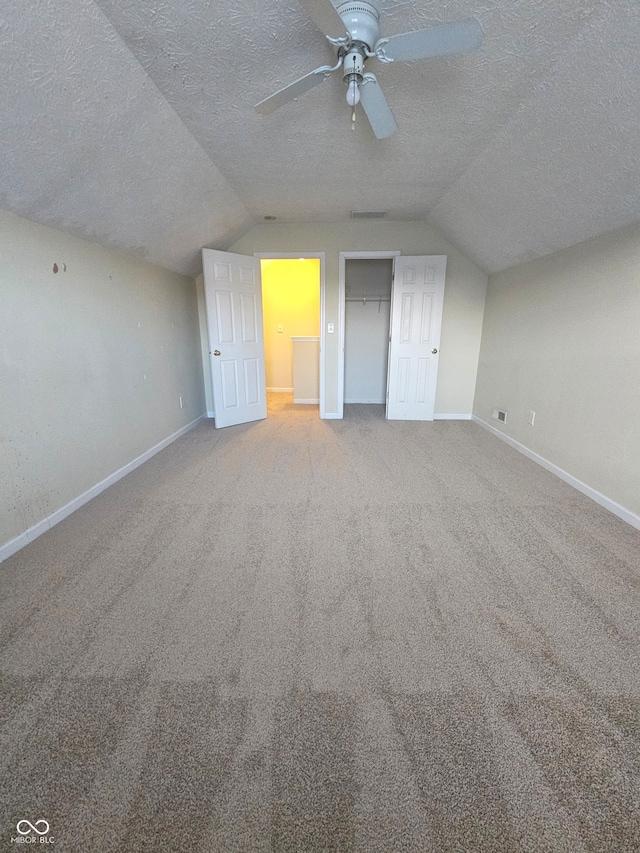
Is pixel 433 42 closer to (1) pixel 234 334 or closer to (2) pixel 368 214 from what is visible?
(2) pixel 368 214

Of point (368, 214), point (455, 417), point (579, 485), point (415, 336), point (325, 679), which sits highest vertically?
point (368, 214)

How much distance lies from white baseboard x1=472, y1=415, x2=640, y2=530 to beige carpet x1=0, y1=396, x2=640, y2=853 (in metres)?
0.10

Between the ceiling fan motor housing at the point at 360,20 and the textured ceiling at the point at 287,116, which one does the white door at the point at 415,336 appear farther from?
the ceiling fan motor housing at the point at 360,20

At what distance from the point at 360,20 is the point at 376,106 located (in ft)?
1.02

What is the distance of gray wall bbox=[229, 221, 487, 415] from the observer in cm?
399

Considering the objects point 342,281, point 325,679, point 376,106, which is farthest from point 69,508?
point 342,281

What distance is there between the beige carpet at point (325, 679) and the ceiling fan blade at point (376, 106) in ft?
7.38

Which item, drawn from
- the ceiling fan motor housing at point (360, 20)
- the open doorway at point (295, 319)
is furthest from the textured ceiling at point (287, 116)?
the open doorway at point (295, 319)

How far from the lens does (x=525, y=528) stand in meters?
2.09

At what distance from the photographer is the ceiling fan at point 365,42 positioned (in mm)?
1188

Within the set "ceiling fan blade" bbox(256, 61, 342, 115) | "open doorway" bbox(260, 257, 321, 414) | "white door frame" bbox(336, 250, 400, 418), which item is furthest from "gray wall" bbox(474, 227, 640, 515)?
"open doorway" bbox(260, 257, 321, 414)

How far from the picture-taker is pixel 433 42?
1263 mm

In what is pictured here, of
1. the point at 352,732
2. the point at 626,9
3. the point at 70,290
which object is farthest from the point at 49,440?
the point at 626,9

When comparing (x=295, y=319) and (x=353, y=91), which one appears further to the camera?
(x=295, y=319)
